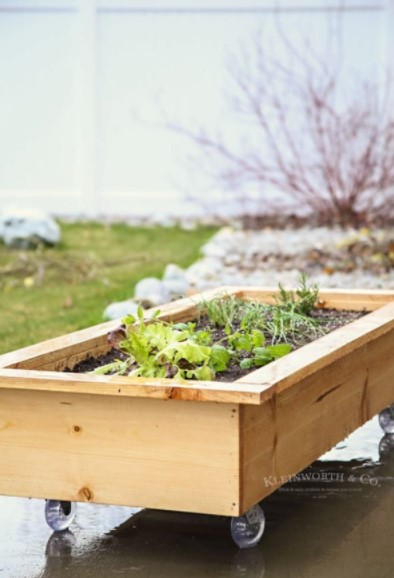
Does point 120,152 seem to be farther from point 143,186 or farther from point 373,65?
point 373,65

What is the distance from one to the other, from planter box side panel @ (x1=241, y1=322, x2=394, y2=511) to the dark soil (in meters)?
0.18

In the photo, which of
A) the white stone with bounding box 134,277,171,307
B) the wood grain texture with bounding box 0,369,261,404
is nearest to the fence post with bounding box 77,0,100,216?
the white stone with bounding box 134,277,171,307

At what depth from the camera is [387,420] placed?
3973 mm

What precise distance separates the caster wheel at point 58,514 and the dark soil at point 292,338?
42 centimetres

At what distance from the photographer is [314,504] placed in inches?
129

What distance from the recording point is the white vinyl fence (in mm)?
10398

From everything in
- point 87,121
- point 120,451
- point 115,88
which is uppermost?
point 115,88

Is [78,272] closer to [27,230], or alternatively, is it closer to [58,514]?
[27,230]

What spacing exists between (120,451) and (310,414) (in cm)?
59

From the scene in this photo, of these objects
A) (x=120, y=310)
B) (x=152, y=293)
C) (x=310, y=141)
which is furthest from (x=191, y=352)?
(x=310, y=141)

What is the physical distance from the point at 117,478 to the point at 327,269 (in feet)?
14.5

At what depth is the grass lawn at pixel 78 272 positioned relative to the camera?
5898mm

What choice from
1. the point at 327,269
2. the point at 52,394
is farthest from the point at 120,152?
the point at 52,394

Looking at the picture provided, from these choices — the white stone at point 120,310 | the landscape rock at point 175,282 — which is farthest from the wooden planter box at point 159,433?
the landscape rock at point 175,282
